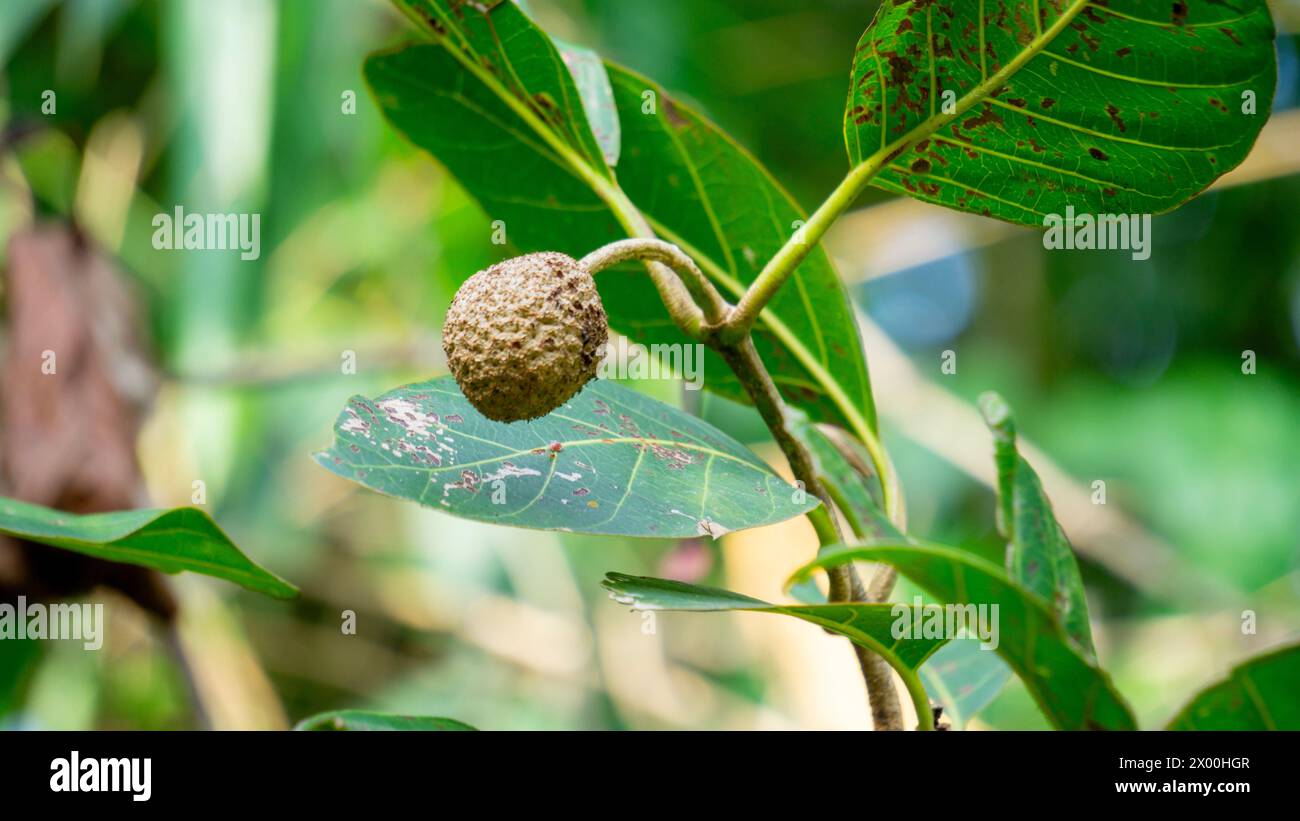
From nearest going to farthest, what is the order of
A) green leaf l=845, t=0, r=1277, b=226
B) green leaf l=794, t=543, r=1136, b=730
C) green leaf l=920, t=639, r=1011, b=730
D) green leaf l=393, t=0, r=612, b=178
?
green leaf l=794, t=543, r=1136, b=730, green leaf l=845, t=0, r=1277, b=226, green leaf l=393, t=0, r=612, b=178, green leaf l=920, t=639, r=1011, b=730

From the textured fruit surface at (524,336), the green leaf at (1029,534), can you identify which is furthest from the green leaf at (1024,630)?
the textured fruit surface at (524,336)

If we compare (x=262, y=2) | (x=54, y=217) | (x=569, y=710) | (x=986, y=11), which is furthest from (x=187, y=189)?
(x=986, y=11)

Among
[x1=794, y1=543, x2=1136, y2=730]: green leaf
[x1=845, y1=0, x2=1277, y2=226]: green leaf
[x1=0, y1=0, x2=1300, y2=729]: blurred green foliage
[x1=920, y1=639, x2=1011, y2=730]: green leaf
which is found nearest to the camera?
[x1=794, y1=543, x2=1136, y2=730]: green leaf

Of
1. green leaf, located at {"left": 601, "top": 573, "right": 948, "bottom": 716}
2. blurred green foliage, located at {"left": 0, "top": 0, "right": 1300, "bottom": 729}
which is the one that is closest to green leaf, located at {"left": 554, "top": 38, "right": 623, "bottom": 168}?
green leaf, located at {"left": 601, "top": 573, "right": 948, "bottom": 716}

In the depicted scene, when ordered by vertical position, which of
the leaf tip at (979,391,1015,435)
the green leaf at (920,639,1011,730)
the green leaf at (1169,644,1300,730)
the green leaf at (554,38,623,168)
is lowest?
the green leaf at (920,639,1011,730)

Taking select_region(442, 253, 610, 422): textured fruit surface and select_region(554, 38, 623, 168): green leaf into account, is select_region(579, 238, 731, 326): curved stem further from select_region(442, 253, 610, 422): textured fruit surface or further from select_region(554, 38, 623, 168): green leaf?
select_region(554, 38, 623, 168): green leaf

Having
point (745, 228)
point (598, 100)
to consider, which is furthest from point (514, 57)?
point (745, 228)
